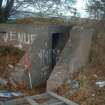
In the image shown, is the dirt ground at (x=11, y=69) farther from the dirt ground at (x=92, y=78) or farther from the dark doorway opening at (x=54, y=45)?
the dirt ground at (x=92, y=78)

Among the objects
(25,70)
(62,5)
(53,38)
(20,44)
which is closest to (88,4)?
(62,5)

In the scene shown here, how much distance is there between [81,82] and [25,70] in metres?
2.13

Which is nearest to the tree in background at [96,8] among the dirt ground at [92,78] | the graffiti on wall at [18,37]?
the dirt ground at [92,78]

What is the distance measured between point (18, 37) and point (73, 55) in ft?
7.97

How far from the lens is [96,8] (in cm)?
1159

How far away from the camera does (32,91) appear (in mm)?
9234

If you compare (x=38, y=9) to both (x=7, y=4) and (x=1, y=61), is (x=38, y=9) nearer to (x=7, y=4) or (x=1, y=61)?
(x=7, y=4)

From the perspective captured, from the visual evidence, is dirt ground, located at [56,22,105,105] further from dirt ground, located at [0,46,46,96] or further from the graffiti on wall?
the graffiti on wall

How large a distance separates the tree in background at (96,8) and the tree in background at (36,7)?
1347mm

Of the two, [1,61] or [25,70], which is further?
[1,61]

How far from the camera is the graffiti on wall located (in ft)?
34.2

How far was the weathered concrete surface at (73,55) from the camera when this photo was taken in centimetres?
873

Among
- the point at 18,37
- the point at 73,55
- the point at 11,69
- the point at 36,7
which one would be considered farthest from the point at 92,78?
the point at 36,7

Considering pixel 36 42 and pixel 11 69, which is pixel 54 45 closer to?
pixel 36 42
